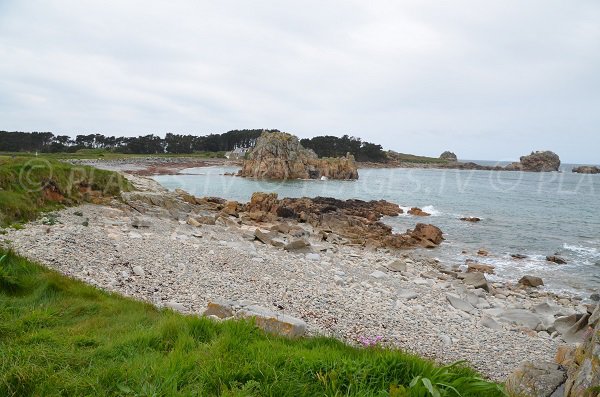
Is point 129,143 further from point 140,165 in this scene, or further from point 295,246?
point 295,246

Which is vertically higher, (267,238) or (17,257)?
(17,257)

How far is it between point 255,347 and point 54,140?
485 ft

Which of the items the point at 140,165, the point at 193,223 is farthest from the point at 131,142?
the point at 193,223

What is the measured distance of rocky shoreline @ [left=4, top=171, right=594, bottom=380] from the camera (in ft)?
27.3

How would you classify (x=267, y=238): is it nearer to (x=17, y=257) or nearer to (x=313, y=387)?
(x=17, y=257)

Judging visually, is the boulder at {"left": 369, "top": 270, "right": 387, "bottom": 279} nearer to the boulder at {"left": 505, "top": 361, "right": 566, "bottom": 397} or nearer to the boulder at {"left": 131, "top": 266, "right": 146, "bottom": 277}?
the boulder at {"left": 131, "top": 266, "right": 146, "bottom": 277}

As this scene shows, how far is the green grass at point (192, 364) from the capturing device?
145 inches

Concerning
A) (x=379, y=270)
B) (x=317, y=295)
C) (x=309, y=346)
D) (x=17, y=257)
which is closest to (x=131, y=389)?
(x=309, y=346)

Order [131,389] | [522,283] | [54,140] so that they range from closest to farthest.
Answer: [131,389], [522,283], [54,140]

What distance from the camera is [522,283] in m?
17.1

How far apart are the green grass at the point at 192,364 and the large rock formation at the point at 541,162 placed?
193 m

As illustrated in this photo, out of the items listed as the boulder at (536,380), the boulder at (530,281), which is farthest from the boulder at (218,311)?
the boulder at (530,281)

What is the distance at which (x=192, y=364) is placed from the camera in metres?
4.11

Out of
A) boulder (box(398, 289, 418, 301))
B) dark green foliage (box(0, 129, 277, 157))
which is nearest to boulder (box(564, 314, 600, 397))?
boulder (box(398, 289, 418, 301))
